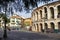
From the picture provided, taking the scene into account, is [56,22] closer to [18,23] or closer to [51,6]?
[51,6]

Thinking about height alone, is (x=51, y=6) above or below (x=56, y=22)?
above

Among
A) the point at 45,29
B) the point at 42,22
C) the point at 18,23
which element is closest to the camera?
the point at 45,29

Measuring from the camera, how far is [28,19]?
89.6 m

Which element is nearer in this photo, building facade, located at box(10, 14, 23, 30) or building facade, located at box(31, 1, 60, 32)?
building facade, located at box(31, 1, 60, 32)

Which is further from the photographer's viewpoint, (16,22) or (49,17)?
(16,22)

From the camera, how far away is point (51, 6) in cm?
4747

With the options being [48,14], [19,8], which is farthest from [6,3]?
[48,14]

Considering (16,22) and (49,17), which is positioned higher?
(16,22)

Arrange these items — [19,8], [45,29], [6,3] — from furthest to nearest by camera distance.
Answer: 1. [45,29]
2. [19,8]
3. [6,3]

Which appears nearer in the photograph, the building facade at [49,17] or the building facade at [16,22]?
the building facade at [49,17]

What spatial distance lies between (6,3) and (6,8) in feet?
1.79

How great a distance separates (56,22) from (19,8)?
3290 cm

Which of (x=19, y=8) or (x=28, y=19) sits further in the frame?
(x=28, y=19)

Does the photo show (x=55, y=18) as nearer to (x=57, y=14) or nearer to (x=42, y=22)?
(x=57, y=14)
